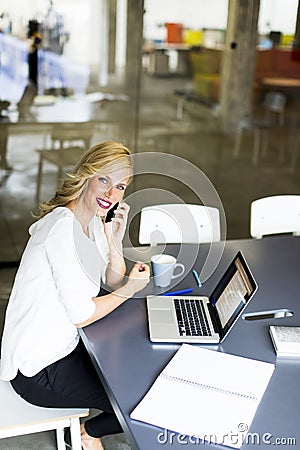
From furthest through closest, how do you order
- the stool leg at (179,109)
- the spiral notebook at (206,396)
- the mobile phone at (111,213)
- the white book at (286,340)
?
the stool leg at (179,109), the mobile phone at (111,213), the white book at (286,340), the spiral notebook at (206,396)

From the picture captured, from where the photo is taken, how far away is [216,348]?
6.08 feet

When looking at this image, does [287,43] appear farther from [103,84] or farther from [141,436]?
[141,436]

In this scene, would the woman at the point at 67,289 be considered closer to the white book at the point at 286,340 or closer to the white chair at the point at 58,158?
the white book at the point at 286,340

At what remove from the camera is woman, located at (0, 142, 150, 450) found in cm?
189

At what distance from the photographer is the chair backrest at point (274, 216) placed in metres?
3.00

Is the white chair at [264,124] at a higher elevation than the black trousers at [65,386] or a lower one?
higher

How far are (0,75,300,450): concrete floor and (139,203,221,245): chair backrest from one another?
62 centimetres

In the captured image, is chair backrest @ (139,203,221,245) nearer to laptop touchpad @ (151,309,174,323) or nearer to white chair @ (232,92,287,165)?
laptop touchpad @ (151,309,174,323)

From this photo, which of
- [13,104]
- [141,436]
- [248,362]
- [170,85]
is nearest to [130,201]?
[248,362]

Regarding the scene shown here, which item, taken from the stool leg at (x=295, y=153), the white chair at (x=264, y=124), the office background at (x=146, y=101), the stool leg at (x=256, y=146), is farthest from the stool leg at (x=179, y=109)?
the stool leg at (x=295, y=153)

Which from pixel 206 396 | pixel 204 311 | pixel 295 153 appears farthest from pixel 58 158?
pixel 206 396

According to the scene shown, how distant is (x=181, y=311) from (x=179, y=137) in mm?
2635

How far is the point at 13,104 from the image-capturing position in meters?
3.92

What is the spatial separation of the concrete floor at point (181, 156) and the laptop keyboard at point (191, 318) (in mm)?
1477
